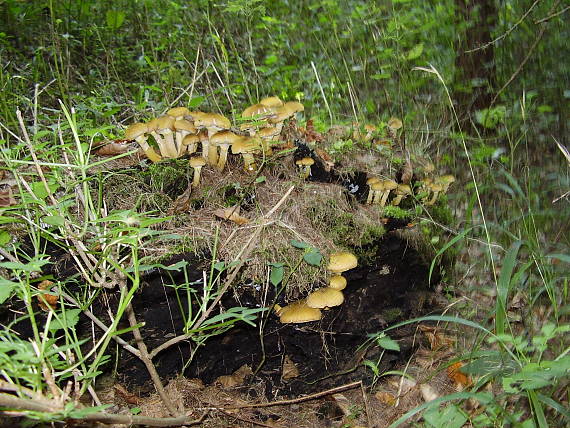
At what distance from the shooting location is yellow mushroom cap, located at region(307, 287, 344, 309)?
2.41 m

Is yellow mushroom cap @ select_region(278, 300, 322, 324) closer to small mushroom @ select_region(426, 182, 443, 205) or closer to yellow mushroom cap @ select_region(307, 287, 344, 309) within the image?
yellow mushroom cap @ select_region(307, 287, 344, 309)

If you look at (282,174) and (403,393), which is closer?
(403,393)

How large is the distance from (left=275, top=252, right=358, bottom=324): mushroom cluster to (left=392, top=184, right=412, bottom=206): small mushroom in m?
0.78

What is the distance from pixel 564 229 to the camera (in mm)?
3334

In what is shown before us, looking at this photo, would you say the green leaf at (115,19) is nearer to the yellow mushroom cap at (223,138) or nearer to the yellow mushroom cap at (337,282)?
the yellow mushroom cap at (223,138)

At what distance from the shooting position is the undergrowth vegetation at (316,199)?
1.77m

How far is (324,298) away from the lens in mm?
2422

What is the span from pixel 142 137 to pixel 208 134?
439 mm

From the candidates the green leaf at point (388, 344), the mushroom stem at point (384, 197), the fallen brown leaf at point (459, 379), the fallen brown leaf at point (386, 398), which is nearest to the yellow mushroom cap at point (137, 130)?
the mushroom stem at point (384, 197)

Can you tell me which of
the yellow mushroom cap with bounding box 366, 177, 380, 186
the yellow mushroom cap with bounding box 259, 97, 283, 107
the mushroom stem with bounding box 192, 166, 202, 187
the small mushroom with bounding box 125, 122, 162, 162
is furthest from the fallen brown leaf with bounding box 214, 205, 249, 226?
the yellow mushroom cap with bounding box 366, 177, 380, 186

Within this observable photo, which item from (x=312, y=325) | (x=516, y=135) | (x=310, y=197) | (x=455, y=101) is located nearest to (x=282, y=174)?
(x=310, y=197)

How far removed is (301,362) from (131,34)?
661 cm

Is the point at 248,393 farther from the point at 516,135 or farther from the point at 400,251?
the point at 516,135

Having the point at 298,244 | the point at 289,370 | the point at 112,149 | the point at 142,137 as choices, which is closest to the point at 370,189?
the point at 298,244
